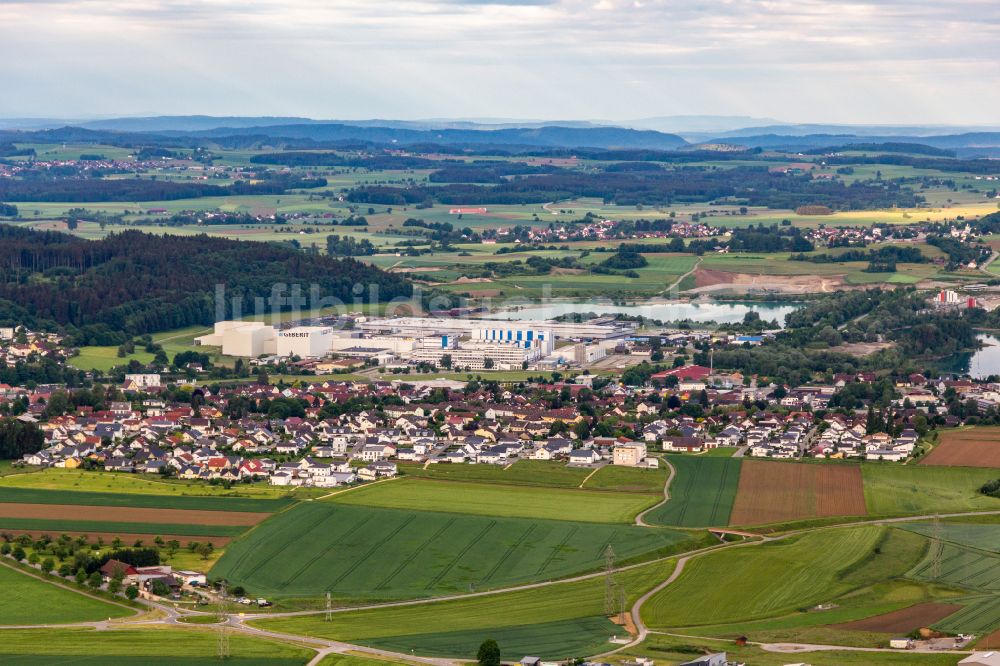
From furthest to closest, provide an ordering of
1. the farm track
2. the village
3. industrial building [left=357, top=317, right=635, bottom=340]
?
industrial building [left=357, top=317, right=635, bottom=340], the village, the farm track

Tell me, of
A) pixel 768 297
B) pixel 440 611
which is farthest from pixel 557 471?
pixel 768 297

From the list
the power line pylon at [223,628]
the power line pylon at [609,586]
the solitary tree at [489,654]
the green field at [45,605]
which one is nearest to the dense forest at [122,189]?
the green field at [45,605]

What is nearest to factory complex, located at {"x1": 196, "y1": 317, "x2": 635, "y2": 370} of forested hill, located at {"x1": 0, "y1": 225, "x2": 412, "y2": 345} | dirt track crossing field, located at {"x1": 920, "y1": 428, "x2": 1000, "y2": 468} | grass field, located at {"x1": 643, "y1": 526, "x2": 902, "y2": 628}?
forested hill, located at {"x1": 0, "y1": 225, "x2": 412, "y2": 345}

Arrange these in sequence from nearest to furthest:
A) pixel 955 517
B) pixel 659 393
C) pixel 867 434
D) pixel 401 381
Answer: pixel 955 517
pixel 867 434
pixel 659 393
pixel 401 381

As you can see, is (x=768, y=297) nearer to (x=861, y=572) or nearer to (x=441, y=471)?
(x=441, y=471)

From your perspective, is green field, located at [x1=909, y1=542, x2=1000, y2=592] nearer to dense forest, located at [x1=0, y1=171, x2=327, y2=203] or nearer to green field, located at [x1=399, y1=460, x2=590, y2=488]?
green field, located at [x1=399, y1=460, x2=590, y2=488]

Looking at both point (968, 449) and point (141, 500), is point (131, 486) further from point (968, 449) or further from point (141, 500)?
point (968, 449)
